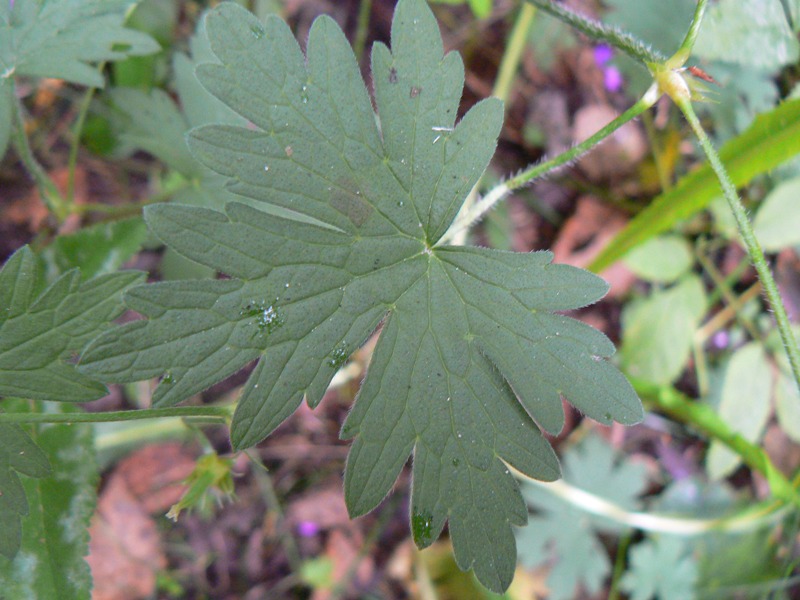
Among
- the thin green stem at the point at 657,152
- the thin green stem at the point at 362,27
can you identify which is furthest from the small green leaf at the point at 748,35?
the thin green stem at the point at 362,27

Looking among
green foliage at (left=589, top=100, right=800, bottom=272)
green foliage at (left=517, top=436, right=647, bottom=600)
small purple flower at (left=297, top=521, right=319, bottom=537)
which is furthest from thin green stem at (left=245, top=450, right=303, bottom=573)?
green foliage at (left=589, top=100, right=800, bottom=272)

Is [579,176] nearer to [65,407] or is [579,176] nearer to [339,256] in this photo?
[339,256]

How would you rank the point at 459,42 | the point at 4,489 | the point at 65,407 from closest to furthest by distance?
the point at 4,489 < the point at 65,407 < the point at 459,42

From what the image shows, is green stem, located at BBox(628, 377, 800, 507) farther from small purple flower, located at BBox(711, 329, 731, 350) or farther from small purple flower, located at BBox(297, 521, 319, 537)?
small purple flower, located at BBox(297, 521, 319, 537)

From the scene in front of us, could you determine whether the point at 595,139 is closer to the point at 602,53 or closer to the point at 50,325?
the point at 50,325

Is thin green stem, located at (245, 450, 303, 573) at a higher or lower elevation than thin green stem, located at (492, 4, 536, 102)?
lower

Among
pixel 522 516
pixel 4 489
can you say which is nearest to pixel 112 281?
pixel 4 489

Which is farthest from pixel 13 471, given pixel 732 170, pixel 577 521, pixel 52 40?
pixel 577 521
